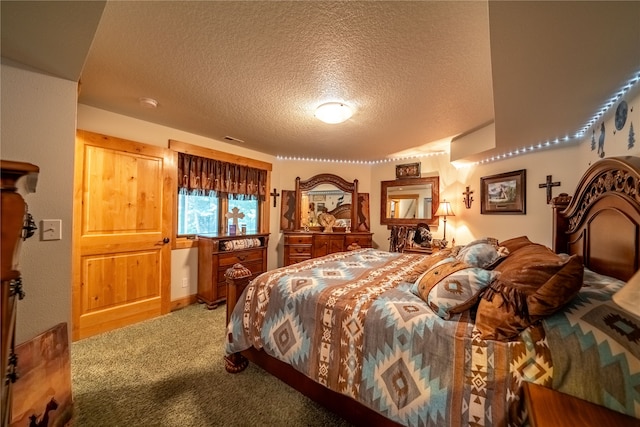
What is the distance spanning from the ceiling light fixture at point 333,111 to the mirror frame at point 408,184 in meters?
2.30

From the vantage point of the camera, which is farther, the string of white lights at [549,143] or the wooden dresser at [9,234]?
the string of white lights at [549,143]

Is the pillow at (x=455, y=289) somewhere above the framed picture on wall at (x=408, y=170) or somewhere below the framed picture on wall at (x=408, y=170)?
below

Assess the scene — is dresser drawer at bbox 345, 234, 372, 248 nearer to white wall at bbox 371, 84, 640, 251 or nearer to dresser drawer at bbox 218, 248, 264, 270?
white wall at bbox 371, 84, 640, 251

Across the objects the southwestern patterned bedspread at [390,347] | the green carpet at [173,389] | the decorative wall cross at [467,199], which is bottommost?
the green carpet at [173,389]

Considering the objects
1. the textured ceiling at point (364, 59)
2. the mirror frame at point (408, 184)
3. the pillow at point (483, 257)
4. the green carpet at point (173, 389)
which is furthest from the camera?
the mirror frame at point (408, 184)

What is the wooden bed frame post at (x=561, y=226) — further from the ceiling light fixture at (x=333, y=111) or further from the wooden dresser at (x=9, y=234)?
the wooden dresser at (x=9, y=234)

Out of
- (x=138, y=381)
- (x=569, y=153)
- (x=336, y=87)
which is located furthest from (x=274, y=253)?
(x=569, y=153)

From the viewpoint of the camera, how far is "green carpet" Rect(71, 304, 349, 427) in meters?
1.46

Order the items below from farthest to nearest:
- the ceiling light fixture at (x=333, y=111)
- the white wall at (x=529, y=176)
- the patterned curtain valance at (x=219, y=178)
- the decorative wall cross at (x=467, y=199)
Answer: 1. the decorative wall cross at (x=467, y=199)
2. the patterned curtain valance at (x=219, y=178)
3. the ceiling light fixture at (x=333, y=111)
4. the white wall at (x=529, y=176)

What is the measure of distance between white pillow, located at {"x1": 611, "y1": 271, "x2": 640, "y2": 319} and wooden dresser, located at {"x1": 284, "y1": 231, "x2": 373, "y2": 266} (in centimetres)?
375

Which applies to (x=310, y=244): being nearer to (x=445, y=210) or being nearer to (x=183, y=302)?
(x=183, y=302)

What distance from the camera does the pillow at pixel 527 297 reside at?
3.19ft

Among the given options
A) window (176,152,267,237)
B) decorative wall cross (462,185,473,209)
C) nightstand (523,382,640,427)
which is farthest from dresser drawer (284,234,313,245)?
nightstand (523,382,640,427)

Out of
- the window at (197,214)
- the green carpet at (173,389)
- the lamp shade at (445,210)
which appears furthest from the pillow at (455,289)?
the window at (197,214)
